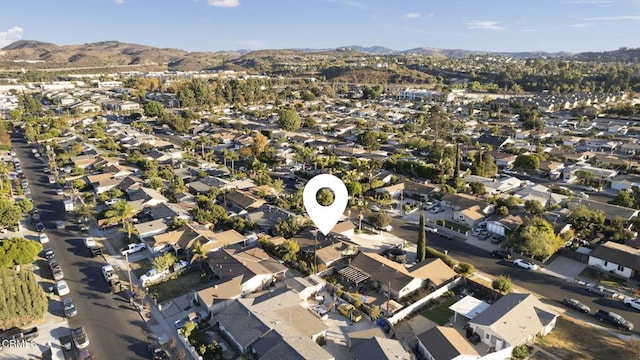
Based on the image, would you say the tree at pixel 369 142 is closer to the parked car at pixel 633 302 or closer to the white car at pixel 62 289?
the parked car at pixel 633 302

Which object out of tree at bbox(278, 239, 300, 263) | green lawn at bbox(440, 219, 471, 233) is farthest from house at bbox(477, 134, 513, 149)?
tree at bbox(278, 239, 300, 263)

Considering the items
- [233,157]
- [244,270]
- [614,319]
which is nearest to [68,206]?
[233,157]

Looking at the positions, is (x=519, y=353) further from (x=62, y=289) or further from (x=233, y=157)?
(x=233, y=157)

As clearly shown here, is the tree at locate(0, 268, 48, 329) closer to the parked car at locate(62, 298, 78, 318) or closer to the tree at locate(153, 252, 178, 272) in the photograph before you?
the parked car at locate(62, 298, 78, 318)

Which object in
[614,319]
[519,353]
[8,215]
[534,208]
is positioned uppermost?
[8,215]

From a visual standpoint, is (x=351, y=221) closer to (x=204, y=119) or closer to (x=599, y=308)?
(x=599, y=308)

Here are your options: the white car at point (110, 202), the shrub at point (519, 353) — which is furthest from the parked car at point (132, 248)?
the shrub at point (519, 353)
